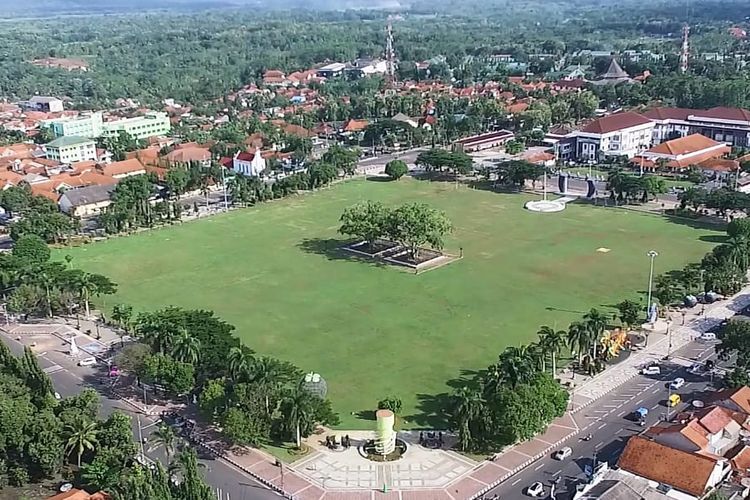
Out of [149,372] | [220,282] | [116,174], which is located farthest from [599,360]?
[116,174]

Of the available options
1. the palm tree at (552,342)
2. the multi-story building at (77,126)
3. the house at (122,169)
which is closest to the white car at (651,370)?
the palm tree at (552,342)

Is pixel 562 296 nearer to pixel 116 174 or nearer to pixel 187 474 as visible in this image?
pixel 187 474

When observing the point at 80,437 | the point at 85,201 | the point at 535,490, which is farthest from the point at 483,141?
the point at 80,437

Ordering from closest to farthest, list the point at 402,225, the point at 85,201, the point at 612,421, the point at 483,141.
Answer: the point at 612,421 < the point at 402,225 < the point at 85,201 < the point at 483,141

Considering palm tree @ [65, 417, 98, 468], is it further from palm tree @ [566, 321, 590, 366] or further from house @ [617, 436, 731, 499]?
palm tree @ [566, 321, 590, 366]

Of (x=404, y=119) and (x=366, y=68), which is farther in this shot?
(x=366, y=68)

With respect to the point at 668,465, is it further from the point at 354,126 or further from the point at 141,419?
the point at 354,126

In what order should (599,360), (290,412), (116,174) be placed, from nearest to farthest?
(290,412) < (599,360) < (116,174)
